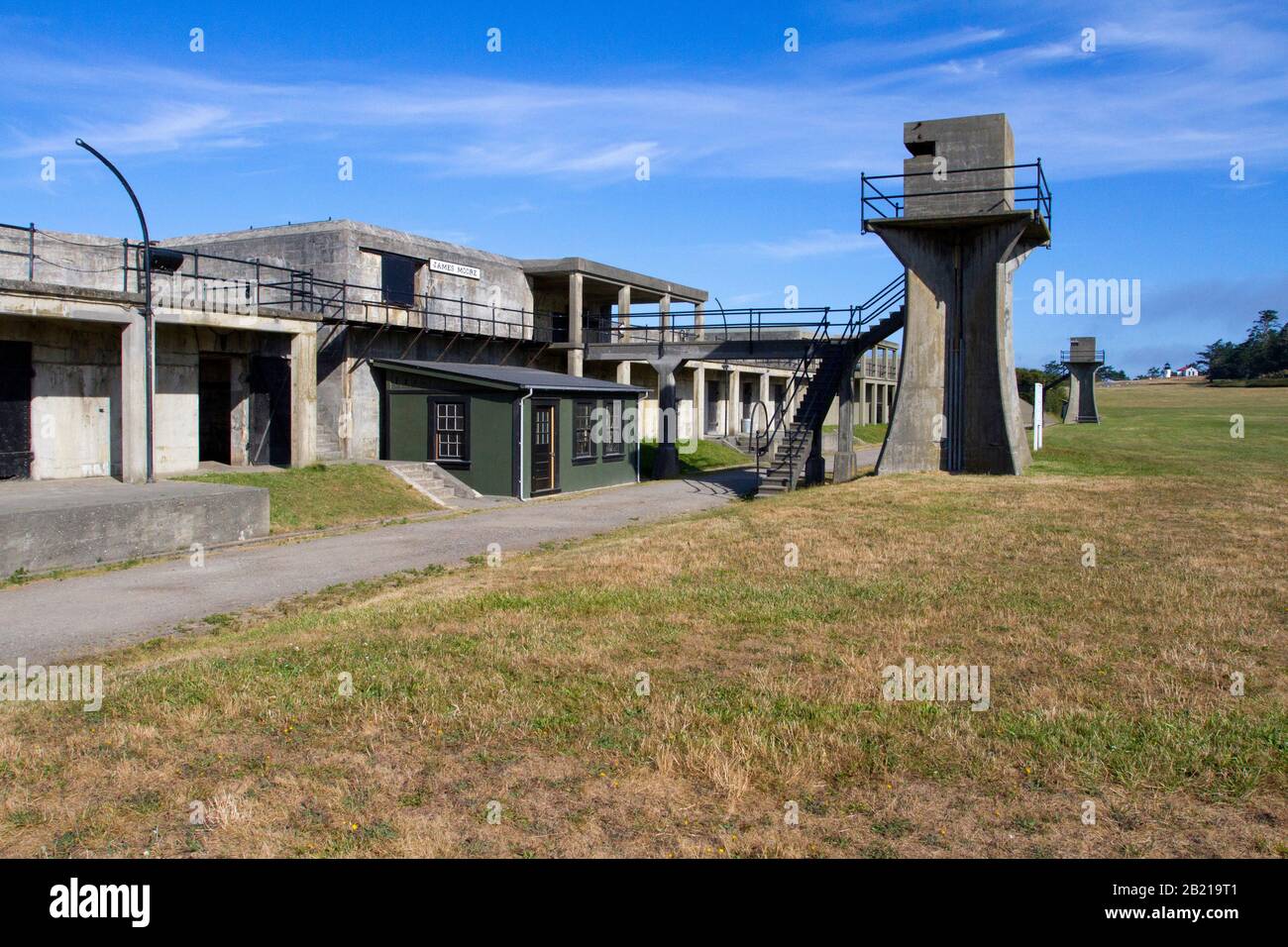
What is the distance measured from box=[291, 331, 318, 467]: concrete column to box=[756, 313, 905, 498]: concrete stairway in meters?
10.6

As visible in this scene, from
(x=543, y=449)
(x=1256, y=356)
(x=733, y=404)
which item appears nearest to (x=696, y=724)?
(x=543, y=449)

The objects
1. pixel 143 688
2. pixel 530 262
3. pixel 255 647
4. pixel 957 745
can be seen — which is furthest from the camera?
pixel 530 262

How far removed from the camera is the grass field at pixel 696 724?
17.1 ft

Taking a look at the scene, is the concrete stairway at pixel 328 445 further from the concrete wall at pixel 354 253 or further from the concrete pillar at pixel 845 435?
the concrete pillar at pixel 845 435

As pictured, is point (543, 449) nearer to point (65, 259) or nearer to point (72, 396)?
point (72, 396)

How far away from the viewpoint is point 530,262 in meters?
34.7

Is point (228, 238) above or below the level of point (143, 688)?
above

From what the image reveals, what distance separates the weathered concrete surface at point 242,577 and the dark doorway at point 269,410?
5.75 m

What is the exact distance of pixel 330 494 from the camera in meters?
21.5
